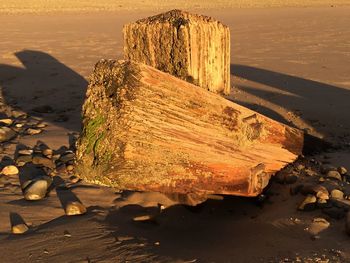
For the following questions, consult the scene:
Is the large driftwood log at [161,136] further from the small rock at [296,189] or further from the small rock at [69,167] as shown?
the small rock at [69,167]

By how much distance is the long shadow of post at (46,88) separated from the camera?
23.2 ft

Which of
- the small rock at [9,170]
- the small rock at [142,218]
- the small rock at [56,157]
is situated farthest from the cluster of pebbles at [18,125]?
the small rock at [142,218]

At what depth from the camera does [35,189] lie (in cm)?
391

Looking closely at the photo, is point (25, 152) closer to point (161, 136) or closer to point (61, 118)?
point (61, 118)

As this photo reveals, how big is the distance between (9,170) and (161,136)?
2.19 meters

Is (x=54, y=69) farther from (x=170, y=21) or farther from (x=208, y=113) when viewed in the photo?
(x=208, y=113)

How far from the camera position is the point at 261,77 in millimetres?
9102

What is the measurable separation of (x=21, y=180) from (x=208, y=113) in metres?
2.18

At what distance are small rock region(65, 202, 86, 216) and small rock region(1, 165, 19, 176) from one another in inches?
43.1

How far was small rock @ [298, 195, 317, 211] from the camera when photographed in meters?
3.50

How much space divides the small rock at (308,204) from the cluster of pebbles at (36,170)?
1811 mm

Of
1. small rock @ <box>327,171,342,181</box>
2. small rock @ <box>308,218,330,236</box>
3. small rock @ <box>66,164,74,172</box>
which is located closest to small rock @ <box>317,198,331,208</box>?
small rock @ <box>308,218,330,236</box>

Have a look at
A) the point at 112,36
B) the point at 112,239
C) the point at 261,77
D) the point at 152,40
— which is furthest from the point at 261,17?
the point at 112,239

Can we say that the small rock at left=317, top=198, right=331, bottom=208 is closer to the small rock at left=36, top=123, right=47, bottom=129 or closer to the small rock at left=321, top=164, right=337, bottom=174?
the small rock at left=321, top=164, right=337, bottom=174
